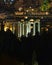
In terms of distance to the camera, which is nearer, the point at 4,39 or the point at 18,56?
the point at 18,56

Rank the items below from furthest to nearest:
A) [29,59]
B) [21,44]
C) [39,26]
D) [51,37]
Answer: [39,26] < [51,37] < [21,44] < [29,59]

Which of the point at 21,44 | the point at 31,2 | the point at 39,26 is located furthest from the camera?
the point at 31,2

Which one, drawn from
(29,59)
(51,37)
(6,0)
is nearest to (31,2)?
(6,0)

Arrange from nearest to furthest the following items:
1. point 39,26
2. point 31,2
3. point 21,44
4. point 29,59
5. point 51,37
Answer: point 29,59
point 21,44
point 51,37
point 39,26
point 31,2

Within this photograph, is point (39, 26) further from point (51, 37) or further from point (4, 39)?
point (4, 39)

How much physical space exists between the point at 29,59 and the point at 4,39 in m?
0.39

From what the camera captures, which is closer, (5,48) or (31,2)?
(5,48)

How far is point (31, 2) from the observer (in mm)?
7793

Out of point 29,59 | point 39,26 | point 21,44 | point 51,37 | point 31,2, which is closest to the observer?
point 29,59

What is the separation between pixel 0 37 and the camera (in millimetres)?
2625

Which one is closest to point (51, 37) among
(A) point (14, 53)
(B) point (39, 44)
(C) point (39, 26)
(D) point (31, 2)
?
(B) point (39, 44)

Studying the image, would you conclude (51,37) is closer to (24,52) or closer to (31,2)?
(24,52)

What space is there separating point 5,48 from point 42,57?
34 cm

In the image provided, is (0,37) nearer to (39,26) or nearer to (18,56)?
(18,56)
